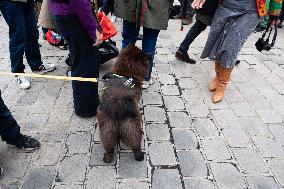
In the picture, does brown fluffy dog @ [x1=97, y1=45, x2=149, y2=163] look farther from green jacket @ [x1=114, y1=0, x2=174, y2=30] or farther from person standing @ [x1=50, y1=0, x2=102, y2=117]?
green jacket @ [x1=114, y1=0, x2=174, y2=30]

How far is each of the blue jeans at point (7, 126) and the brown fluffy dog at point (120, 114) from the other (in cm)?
92

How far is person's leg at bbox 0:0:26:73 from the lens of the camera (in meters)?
3.96

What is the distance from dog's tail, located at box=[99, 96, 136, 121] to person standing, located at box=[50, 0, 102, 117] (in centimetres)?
77

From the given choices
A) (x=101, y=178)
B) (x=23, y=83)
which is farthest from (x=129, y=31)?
(x=101, y=178)

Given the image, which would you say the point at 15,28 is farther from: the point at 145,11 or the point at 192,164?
the point at 192,164

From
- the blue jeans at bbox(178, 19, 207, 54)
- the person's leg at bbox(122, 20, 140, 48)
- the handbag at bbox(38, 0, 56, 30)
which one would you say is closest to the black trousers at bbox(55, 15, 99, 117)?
the handbag at bbox(38, 0, 56, 30)

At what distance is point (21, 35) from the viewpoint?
4160mm

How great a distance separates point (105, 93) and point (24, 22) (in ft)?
6.63

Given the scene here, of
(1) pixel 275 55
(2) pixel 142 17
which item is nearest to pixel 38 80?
(2) pixel 142 17

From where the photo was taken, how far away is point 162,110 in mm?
4020

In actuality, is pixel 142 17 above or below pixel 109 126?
above

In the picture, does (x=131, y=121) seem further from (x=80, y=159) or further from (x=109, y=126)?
(x=80, y=159)

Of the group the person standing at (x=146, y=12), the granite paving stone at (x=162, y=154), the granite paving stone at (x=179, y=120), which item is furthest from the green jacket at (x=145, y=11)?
the granite paving stone at (x=162, y=154)

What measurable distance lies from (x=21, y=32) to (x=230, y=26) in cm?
282
